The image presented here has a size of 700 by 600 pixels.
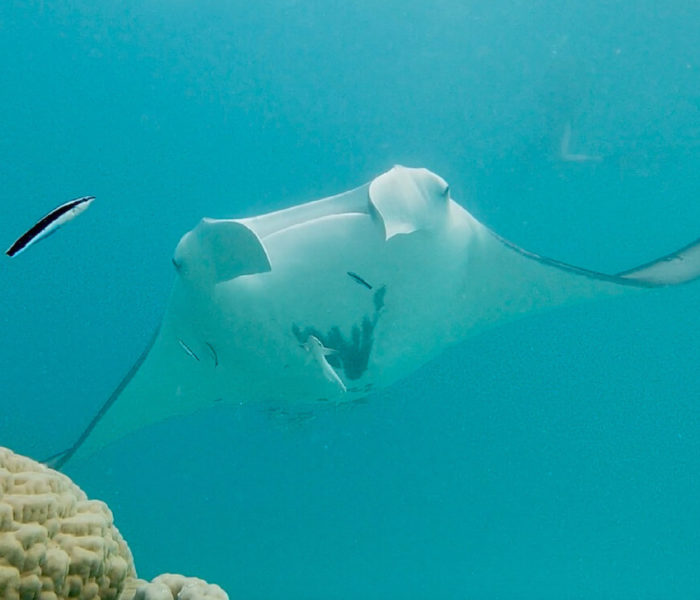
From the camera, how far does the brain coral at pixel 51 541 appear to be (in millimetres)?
1590

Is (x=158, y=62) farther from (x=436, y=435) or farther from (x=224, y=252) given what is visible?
(x=436, y=435)

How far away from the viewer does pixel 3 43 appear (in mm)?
11062

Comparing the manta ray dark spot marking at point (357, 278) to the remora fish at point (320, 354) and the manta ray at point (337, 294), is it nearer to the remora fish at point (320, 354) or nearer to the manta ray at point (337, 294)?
the manta ray at point (337, 294)

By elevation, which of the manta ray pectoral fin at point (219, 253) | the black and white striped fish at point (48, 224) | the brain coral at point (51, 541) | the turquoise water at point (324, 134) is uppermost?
the turquoise water at point (324, 134)

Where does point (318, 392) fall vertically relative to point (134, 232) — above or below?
below

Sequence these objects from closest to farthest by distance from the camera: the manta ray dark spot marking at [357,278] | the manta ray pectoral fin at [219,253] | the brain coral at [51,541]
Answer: the brain coral at [51,541] → the manta ray pectoral fin at [219,253] → the manta ray dark spot marking at [357,278]

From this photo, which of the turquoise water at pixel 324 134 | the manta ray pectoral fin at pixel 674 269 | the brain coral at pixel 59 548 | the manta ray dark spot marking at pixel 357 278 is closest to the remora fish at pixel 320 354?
the manta ray dark spot marking at pixel 357 278

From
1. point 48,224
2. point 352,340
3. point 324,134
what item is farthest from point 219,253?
point 324,134

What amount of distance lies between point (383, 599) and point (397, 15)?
2040 cm

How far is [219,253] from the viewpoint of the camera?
8.07 ft

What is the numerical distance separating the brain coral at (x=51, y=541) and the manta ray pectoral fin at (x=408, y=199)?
1484 mm

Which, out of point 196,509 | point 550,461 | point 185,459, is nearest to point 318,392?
point 185,459

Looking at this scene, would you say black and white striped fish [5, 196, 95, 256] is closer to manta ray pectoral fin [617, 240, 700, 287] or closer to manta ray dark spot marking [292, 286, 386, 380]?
manta ray dark spot marking [292, 286, 386, 380]

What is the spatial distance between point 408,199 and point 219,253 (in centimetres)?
84
